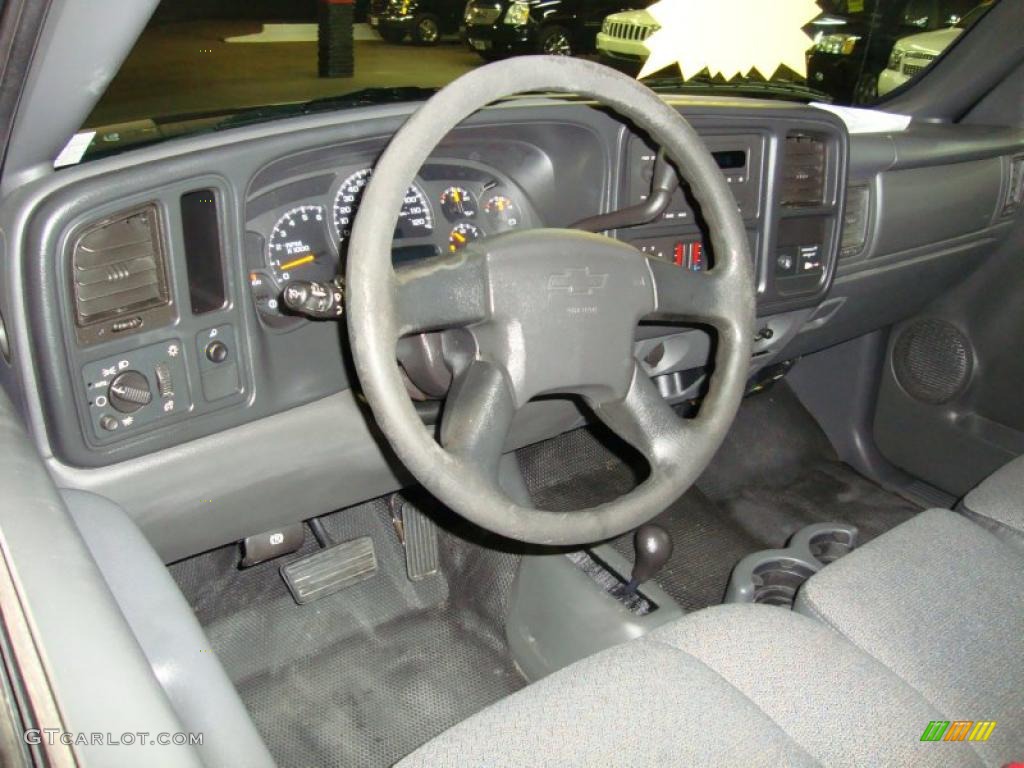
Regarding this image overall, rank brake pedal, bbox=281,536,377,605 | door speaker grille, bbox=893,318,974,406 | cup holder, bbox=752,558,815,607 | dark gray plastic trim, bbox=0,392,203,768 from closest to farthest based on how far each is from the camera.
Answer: dark gray plastic trim, bbox=0,392,203,768
brake pedal, bbox=281,536,377,605
cup holder, bbox=752,558,815,607
door speaker grille, bbox=893,318,974,406

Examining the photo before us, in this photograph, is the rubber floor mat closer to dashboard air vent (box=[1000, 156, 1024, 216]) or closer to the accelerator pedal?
the accelerator pedal

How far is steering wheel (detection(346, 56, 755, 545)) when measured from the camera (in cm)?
105

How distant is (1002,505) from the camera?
1.60 metres

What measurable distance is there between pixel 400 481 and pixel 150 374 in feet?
2.00

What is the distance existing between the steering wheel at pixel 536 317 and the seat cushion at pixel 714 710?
187 mm

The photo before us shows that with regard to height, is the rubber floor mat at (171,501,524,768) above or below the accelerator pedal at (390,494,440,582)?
below

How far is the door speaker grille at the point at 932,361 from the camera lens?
255 cm

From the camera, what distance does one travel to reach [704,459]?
1.34 m

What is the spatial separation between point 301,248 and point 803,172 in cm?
116

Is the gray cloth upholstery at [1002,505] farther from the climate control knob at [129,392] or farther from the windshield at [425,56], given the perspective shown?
the climate control knob at [129,392]

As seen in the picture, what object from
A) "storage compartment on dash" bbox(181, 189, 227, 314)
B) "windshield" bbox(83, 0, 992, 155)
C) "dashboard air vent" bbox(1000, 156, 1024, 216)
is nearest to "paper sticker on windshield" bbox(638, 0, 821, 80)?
"windshield" bbox(83, 0, 992, 155)

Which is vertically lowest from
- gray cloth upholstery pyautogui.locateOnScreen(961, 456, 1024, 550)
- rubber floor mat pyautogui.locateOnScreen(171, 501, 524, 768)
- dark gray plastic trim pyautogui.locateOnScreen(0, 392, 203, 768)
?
rubber floor mat pyautogui.locateOnScreen(171, 501, 524, 768)

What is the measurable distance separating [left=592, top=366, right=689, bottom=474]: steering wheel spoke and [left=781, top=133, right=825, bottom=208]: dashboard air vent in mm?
833

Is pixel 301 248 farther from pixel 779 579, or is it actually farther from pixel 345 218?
pixel 779 579
